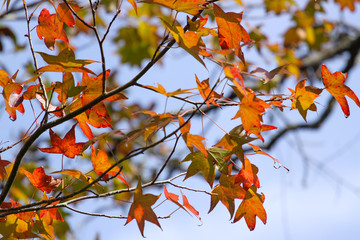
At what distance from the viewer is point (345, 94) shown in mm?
988

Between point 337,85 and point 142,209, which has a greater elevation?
point 337,85

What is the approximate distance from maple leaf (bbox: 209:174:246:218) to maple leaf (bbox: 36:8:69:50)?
0.41 m

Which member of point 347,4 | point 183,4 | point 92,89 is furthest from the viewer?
point 347,4

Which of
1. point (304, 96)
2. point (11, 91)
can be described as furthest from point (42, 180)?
point (304, 96)

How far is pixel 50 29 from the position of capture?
3.12 ft

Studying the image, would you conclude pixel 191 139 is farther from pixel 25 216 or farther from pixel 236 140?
pixel 25 216

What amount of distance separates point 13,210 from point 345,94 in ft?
2.20

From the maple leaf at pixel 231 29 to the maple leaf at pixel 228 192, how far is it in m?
0.24

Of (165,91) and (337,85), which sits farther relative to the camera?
(337,85)

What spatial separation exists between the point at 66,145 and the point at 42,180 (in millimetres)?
85

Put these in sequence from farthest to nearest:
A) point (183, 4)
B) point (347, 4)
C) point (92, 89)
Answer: point (347, 4)
point (92, 89)
point (183, 4)

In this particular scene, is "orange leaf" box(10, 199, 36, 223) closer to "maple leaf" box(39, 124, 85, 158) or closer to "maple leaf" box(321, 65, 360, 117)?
"maple leaf" box(39, 124, 85, 158)

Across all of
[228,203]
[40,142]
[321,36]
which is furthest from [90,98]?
[321,36]

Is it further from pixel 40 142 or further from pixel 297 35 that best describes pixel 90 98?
pixel 297 35
